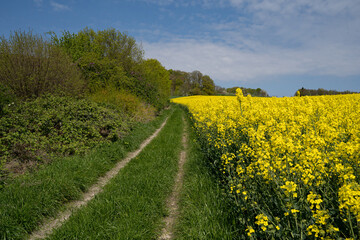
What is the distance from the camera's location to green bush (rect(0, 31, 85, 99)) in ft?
27.8

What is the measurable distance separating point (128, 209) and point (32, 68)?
879 cm

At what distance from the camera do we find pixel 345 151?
238 centimetres

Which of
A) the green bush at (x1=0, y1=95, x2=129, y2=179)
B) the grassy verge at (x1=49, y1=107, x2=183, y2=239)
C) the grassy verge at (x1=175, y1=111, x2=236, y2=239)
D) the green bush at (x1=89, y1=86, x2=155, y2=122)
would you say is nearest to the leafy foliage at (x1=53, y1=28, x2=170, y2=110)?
the green bush at (x1=89, y1=86, x2=155, y2=122)

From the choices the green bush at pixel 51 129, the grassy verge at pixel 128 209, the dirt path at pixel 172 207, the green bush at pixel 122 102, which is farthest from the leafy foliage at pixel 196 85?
the grassy verge at pixel 128 209

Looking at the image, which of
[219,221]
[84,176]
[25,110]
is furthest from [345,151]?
[25,110]

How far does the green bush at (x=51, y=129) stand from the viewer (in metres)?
5.79

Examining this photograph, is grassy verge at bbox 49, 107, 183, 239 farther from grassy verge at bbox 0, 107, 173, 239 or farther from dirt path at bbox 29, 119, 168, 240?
grassy verge at bbox 0, 107, 173, 239

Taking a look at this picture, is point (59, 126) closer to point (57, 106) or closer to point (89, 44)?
point (57, 106)

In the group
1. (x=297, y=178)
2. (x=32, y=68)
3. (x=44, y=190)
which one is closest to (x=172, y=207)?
(x=297, y=178)

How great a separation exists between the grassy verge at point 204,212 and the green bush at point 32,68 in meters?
7.85

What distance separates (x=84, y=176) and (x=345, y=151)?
5.16 metres

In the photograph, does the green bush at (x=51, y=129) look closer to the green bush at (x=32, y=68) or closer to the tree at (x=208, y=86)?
the green bush at (x=32, y=68)

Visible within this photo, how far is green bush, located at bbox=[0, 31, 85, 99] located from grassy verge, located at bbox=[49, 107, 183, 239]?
6.38 m

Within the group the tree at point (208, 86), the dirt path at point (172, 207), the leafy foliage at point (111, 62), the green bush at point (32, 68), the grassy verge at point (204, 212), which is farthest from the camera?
the tree at point (208, 86)
